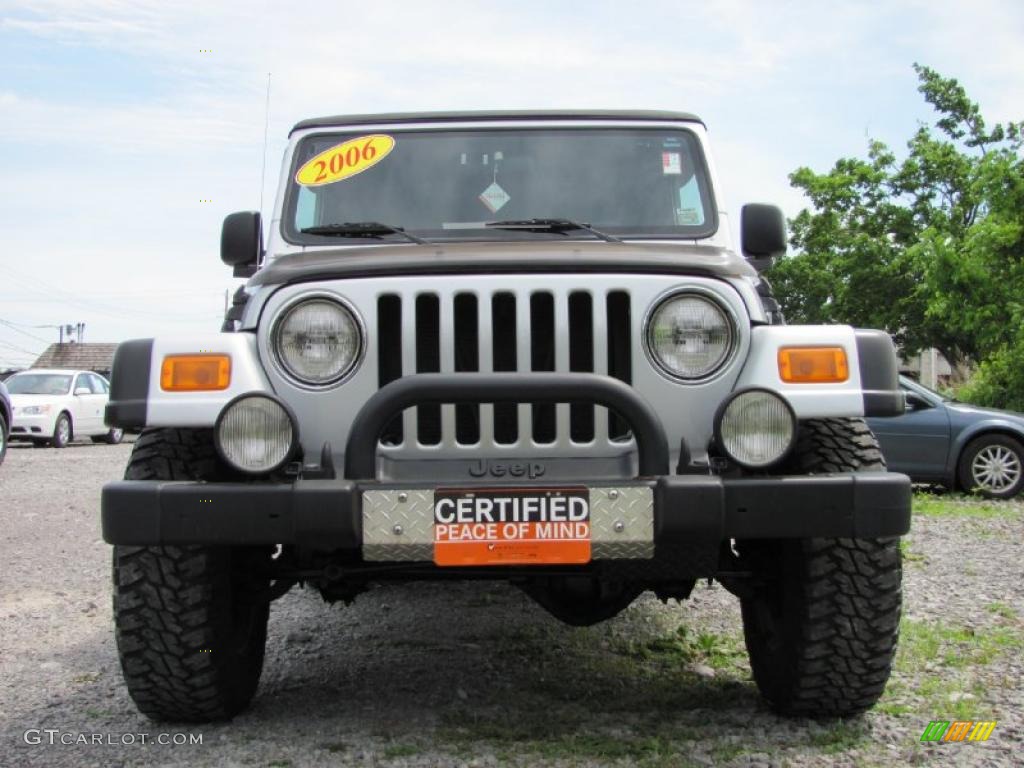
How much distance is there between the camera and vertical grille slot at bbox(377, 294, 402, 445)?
11.8 feet

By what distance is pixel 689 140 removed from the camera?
4.79m

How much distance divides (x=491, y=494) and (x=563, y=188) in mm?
1731

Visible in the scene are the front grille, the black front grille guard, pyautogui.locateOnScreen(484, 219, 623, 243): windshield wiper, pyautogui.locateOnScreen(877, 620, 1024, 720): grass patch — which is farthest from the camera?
pyautogui.locateOnScreen(484, 219, 623, 243): windshield wiper

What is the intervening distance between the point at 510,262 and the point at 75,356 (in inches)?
3034

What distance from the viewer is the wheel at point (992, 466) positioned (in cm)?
1159

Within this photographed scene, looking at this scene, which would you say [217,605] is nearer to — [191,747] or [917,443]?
[191,747]

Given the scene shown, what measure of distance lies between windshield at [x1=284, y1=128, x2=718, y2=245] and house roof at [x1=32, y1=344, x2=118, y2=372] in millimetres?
72906

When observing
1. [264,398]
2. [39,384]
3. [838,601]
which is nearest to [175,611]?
[264,398]

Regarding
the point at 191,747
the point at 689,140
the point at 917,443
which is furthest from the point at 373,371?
the point at 917,443

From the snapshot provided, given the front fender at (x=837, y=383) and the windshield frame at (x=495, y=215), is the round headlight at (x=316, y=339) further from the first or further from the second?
the front fender at (x=837, y=383)

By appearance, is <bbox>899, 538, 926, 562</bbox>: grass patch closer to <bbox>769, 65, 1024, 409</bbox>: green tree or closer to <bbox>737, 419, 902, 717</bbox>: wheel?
<bbox>737, 419, 902, 717</bbox>: wheel

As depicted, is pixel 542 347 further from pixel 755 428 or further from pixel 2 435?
pixel 2 435

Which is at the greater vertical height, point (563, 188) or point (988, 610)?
point (563, 188)

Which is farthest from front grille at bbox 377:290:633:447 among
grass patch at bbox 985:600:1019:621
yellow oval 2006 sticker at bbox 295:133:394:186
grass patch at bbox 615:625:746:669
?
grass patch at bbox 985:600:1019:621
